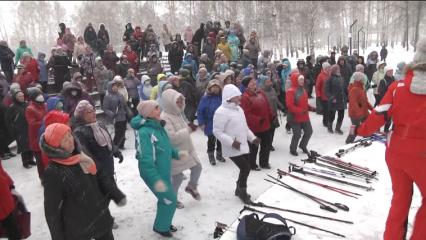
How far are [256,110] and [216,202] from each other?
2.05 metres

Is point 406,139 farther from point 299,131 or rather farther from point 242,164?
point 299,131

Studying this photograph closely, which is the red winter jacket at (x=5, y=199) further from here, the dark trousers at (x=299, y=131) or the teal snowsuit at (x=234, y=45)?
the teal snowsuit at (x=234, y=45)

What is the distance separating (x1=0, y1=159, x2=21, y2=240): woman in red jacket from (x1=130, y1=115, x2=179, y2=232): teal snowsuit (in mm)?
1406

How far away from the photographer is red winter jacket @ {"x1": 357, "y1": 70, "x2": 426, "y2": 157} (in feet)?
10.1

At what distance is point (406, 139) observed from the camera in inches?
124

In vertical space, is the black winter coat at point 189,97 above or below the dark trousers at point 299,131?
above

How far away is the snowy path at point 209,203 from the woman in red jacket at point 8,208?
1.38m

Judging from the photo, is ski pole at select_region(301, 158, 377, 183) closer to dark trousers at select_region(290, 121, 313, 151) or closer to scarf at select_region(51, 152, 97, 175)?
dark trousers at select_region(290, 121, 313, 151)

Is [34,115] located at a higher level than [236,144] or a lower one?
higher

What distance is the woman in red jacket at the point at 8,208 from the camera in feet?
12.7

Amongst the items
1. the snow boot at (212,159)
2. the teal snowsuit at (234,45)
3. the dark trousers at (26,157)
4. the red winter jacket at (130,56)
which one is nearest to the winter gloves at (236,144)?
the snow boot at (212,159)

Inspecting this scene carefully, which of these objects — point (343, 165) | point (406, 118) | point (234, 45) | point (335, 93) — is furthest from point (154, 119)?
point (234, 45)

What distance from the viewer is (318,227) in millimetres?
4117

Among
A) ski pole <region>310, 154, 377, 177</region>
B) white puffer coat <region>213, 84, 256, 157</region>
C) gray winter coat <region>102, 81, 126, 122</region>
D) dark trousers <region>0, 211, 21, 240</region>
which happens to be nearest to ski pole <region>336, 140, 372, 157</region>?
ski pole <region>310, 154, 377, 177</region>
